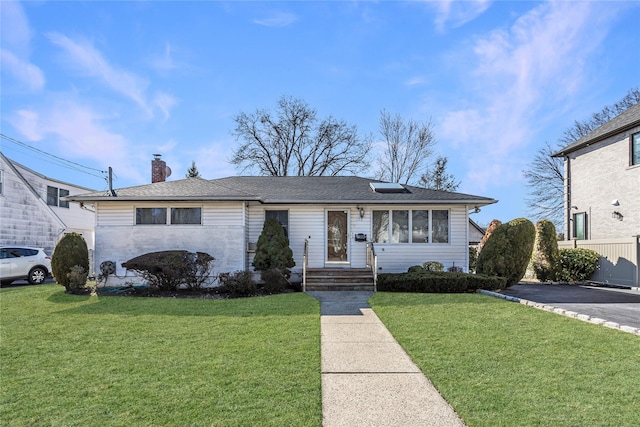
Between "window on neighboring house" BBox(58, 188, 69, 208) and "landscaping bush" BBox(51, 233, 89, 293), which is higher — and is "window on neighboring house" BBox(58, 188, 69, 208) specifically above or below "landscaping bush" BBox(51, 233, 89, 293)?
above

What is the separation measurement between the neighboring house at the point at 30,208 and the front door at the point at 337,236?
10820 mm

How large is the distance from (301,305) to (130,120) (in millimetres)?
9888

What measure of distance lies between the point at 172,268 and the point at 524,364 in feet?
30.9

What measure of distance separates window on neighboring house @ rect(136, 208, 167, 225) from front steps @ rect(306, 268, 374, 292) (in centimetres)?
513

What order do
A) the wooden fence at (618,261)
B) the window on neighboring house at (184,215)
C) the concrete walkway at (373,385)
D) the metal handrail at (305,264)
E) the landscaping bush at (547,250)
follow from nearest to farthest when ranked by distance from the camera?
1. the concrete walkway at (373,385)
2. the metal handrail at (305,264)
3. the window on neighboring house at (184,215)
4. the wooden fence at (618,261)
5. the landscaping bush at (547,250)

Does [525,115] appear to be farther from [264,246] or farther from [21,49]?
[21,49]

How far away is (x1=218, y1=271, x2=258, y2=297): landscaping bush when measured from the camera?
451 inches

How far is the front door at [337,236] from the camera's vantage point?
46.1 ft

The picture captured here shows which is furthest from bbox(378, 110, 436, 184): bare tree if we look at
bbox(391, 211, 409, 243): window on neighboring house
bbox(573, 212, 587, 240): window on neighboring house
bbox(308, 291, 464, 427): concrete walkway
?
bbox(308, 291, 464, 427): concrete walkway

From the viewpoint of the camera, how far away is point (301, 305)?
914cm

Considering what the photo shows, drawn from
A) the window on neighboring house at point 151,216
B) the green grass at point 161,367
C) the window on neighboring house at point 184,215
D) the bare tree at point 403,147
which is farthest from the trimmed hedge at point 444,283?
the bare tree at point 403,147

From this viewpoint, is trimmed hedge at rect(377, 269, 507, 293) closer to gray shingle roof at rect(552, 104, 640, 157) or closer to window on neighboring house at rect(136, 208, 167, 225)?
window on neighboring house at rect(136, 208, 167, 225)

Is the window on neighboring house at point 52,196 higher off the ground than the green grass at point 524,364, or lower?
higher

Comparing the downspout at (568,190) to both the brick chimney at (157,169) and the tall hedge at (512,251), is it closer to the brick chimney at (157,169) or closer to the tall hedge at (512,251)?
the tall hedge at (512,251)
